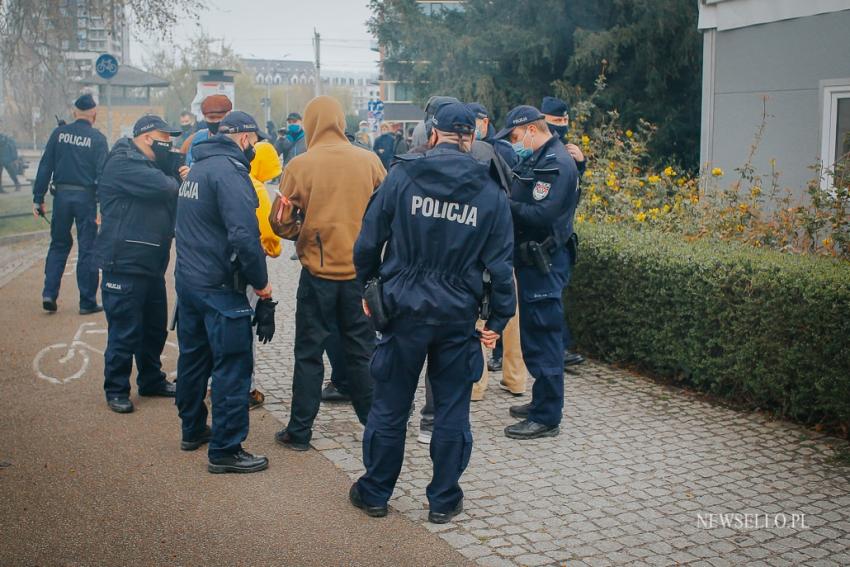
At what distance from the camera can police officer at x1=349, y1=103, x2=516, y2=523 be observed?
4848 millimetres

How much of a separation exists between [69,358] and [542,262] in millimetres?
4559

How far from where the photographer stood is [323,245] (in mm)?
6102

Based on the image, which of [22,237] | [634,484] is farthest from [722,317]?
[22,237]

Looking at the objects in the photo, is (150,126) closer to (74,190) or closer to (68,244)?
(74,190)

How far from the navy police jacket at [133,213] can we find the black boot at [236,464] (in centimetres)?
188

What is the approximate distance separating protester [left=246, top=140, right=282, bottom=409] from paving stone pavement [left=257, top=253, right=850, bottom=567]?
4.11ft

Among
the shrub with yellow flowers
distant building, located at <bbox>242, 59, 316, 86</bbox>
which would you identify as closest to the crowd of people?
the shrub with yellow flowers

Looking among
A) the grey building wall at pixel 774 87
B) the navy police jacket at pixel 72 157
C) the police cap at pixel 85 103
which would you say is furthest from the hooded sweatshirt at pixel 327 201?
the grey building wall at pixel 774 87

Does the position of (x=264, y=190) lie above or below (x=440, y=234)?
above

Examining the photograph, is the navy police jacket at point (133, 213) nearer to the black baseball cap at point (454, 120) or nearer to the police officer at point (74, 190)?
the black baseball cap at point (454, 120)

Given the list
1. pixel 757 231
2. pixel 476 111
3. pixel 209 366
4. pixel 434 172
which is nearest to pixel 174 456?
pixel 209 366

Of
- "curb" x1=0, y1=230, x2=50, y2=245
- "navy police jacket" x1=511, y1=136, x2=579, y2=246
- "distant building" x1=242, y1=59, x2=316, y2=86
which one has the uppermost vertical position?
"distant building" x1=242, y1=59, x2=316, y2=86

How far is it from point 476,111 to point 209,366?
2.77 metres

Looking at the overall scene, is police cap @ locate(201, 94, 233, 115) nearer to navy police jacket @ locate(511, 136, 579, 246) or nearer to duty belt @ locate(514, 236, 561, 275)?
navy police jacket @ locate(511, 136, 579, 246)
